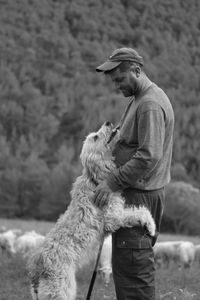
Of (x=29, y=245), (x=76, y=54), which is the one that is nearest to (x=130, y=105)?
(x=29, y=245)

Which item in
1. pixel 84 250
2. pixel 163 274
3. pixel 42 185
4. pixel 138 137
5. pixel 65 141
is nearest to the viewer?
pixel 138 137

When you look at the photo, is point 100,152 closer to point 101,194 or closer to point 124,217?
point 101,194

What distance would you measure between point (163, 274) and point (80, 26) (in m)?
115

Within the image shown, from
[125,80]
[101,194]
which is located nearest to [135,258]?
[101,194]

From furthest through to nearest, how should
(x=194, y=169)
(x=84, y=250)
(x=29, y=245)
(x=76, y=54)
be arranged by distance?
(x=76, y=54) < (x=194, y=169) < (x=29, y=245) < (x=84, y=250)

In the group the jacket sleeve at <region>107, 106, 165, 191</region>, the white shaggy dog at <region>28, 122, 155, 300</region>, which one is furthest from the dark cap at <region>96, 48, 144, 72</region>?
the white shaggy dog at <region>28, 122, 155, 300</region>

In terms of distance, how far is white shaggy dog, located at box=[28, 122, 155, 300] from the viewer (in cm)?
544

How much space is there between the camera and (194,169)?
8506 centimetres

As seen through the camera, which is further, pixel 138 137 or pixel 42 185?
pixel 42 185

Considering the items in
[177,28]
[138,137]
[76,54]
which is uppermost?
[177,28]

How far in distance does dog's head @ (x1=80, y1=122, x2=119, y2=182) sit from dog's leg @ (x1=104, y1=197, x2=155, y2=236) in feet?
1.30

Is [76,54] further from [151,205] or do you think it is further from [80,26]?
[151,205]

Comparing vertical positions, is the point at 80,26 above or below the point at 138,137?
above

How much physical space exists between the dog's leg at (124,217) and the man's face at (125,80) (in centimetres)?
103
